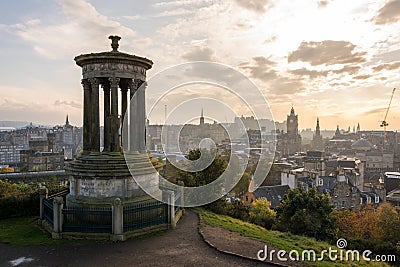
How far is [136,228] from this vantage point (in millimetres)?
13805

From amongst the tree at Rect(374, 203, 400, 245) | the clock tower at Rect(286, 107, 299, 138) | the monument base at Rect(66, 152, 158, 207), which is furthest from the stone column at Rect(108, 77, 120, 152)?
the clock tower at Rect(286, 107, 299, 138)

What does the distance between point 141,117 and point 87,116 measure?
2.85 m

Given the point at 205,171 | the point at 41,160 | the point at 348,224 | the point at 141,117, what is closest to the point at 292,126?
the point at 41,160

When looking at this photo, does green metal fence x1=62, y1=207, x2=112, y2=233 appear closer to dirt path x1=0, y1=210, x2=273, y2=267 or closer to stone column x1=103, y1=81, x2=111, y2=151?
dirt path x1=0, y1=210, x2=273, y2=267

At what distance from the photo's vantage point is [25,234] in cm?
1454

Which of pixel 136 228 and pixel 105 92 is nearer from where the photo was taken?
pixel 136 228

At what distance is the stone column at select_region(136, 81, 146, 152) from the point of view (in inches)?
685

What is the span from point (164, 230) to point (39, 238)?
5311 millimetres

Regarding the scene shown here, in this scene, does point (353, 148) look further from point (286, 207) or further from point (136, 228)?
point (136, 228)

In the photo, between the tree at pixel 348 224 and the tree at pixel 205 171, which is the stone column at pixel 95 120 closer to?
the tree at pixel 205 171

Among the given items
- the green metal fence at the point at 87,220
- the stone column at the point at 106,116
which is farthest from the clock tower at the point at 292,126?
the green metal fence at the point at 87,220

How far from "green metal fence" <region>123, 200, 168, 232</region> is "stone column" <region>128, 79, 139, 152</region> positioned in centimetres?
350

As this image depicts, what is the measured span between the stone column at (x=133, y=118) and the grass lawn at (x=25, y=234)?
5694mm

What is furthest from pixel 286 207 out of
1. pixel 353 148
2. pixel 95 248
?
pixel 353 148
